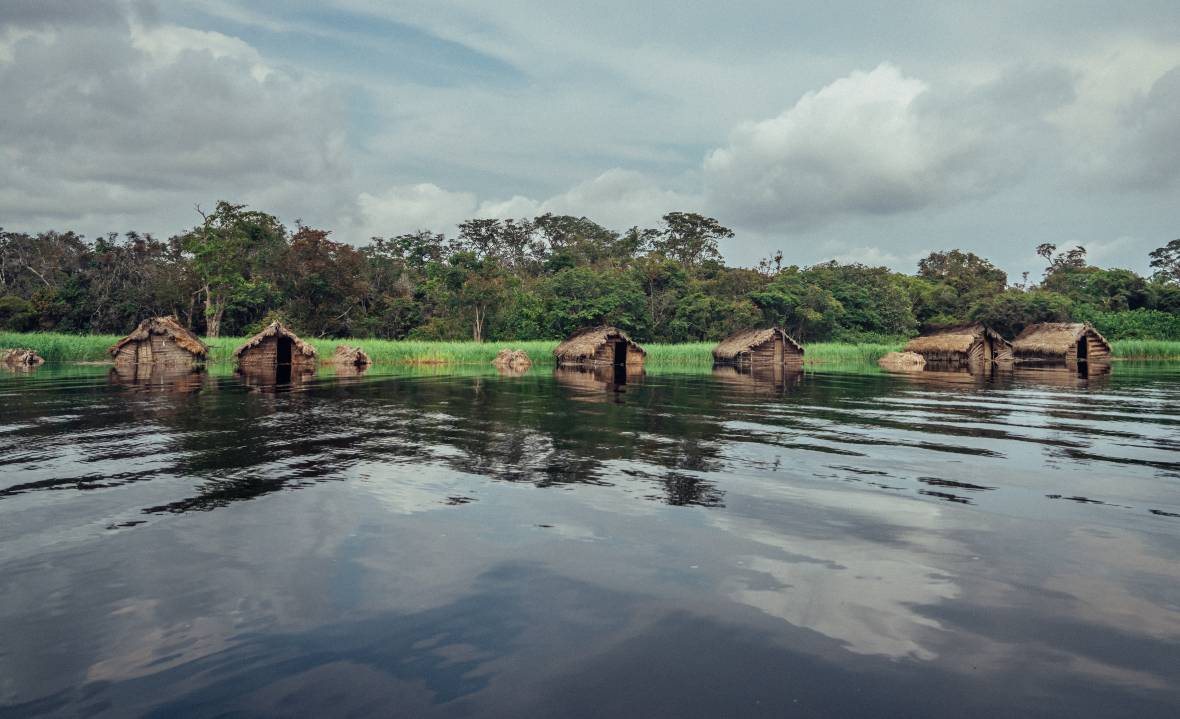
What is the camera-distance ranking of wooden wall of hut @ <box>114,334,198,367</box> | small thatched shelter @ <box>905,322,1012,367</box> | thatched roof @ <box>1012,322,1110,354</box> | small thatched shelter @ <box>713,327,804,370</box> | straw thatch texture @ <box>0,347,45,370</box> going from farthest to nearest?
1. thatched roof @ <box>1012,322,1110,354</box>
2. small thatched shelter @ <box>905,322,1012,367</box>
3. small thatched shelter @ <box>713,327,804,370</box>
4. wooden wall of hut @ <box>114,334,198,367</box>
5. straw thatch texture @ <box>0,347,45,370</box>

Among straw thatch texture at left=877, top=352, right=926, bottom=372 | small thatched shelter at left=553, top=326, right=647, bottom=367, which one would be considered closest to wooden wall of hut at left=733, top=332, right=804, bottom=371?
straw thatch texture at left=877, top=352, right=926, bottom=372

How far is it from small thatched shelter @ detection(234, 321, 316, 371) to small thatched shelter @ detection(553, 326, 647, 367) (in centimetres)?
1264

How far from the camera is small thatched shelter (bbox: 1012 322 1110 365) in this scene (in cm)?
3894

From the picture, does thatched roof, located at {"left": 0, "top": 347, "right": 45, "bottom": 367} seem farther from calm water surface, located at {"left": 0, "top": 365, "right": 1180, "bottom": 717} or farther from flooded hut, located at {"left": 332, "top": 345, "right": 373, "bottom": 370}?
calm water surface, located at {"left": 0, "top": 365, "right": 1180, "bottom": 717}

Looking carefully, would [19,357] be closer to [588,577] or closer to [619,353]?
[619,353]

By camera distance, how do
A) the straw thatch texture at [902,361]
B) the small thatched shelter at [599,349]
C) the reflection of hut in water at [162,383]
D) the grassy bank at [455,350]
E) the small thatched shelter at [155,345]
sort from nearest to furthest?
1. the reflection of hut in water at [162,383]
2. the small thatched shelter at [155,345]
3. the grassy bank at [455,350]
4. the small thatched shelter at [599,349]
5. the straw thatch texture at [902,361]

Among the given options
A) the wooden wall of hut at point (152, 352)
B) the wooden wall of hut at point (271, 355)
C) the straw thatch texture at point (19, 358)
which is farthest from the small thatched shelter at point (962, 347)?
the straw thatch texture at point (19, 358)

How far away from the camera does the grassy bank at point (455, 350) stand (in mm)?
34125

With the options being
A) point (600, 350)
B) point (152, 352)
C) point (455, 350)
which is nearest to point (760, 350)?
point (600, 350)

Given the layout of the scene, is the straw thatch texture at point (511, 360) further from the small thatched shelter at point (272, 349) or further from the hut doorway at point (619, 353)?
the small thatched shelter at point (272, 349)

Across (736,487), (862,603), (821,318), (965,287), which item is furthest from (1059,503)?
(965,287)

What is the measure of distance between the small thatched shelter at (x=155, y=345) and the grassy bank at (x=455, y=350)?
2.22 m

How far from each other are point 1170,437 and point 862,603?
9308mm

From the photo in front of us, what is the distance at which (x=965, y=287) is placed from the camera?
57906 millimetres
